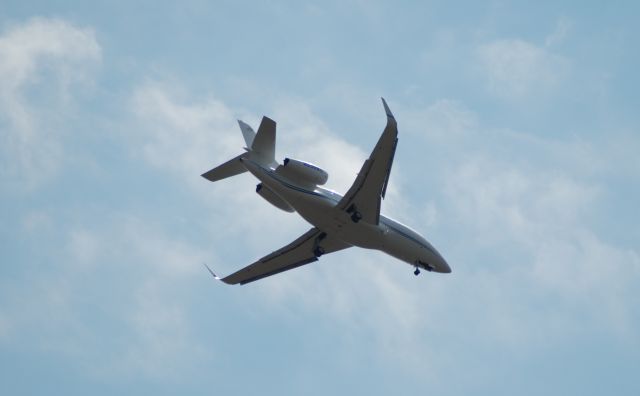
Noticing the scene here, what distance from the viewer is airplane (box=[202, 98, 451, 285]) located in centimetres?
4409

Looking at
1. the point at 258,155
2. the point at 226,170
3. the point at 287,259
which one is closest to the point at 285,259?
the point at 287,259

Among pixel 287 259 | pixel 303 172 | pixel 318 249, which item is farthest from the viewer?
pixel 287 259

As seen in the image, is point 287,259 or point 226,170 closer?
point 226,170

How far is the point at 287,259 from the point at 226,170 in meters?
8.35

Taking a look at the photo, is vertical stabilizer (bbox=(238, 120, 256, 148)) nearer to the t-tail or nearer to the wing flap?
the t-tail

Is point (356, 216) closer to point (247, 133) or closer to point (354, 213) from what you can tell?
point (354, 213)

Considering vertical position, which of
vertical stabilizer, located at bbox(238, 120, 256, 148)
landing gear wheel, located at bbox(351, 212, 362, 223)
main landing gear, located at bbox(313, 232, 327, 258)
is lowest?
landing gear wheel, located at bbox(351, 212, 362, 223)

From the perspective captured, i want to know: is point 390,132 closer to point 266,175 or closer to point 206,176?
point 266,175

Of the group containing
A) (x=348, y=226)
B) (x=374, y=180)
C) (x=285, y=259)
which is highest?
(x=374, y=180)

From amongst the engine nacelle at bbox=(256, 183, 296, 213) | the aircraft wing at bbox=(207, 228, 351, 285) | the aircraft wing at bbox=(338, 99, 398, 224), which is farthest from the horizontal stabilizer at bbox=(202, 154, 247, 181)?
the aircraft wing at bbox=(207, 228, 351, 285)

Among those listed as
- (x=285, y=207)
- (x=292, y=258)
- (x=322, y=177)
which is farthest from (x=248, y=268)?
(x=322, y=177)

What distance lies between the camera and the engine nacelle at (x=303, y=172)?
144 feet

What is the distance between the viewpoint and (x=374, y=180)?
44.6 meters

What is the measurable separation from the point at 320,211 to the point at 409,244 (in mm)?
5762
